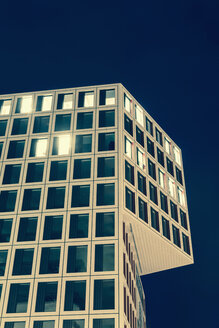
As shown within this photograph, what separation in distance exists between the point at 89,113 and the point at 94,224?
61.3ft

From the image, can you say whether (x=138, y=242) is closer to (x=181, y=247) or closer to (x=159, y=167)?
(x=181, y=247)

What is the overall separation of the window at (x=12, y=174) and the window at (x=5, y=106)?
10.9 m

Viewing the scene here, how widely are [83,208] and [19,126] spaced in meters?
18.3

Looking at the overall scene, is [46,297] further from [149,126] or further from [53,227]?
[149,126]

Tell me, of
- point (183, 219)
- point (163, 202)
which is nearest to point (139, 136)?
point (163, 202)

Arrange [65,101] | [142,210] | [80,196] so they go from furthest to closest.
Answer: [65,101]
[142,210]
[80,196]

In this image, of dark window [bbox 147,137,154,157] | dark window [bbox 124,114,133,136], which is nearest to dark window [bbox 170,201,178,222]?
dark window [bbox 147,137,154,157]

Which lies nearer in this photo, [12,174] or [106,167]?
[106,167]

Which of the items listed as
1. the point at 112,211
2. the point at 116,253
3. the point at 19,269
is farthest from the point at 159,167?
the point at 19,269

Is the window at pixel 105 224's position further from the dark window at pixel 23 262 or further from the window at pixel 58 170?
the dark window at pixel 23 262

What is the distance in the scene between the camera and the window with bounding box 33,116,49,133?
2537 inches

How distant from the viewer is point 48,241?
52.7m

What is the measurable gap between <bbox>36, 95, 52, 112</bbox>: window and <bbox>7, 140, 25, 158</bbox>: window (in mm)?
6333

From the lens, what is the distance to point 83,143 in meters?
61.5
